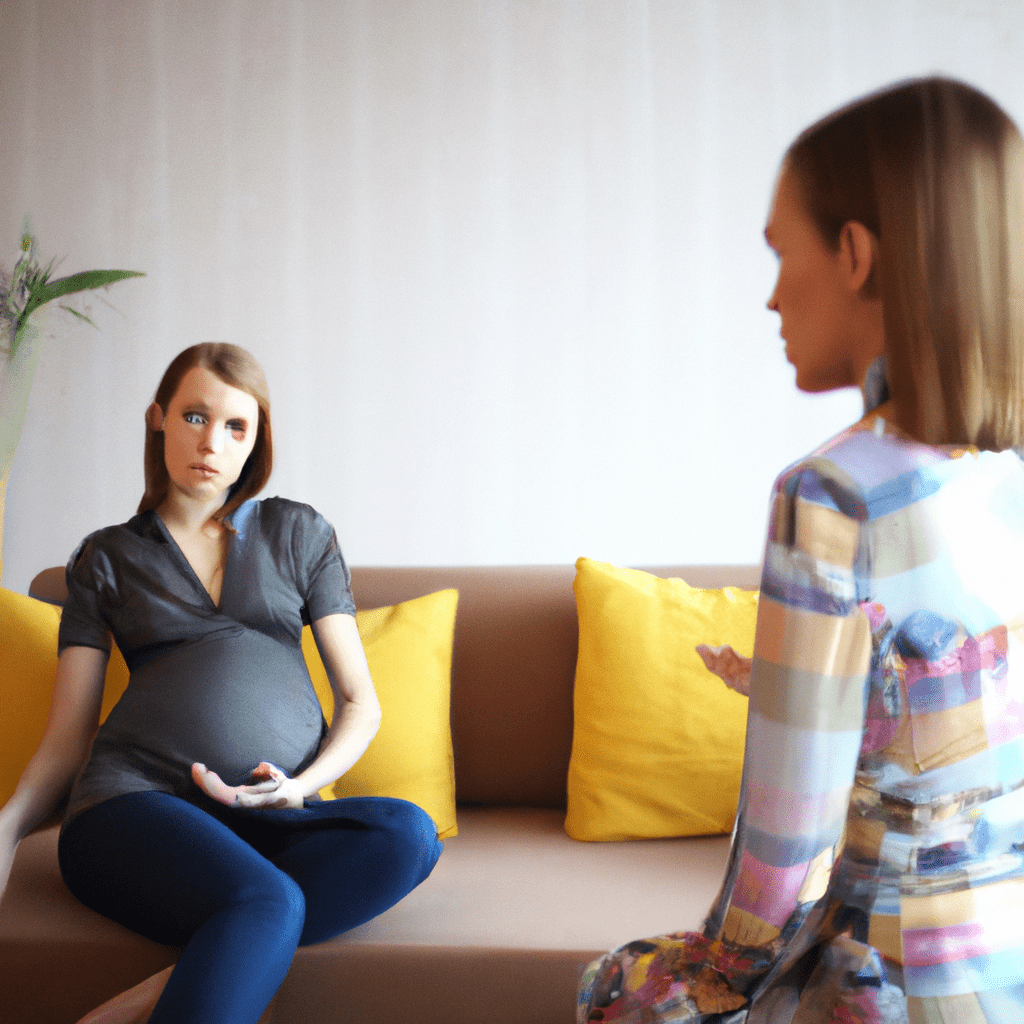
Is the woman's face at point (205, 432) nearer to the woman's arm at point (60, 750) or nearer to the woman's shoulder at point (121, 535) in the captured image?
the woman's shoulder at point (121, 535)

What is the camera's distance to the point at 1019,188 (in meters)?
0.60

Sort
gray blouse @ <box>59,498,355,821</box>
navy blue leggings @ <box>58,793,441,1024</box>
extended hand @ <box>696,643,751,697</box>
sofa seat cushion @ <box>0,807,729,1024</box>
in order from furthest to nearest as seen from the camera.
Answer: gray blouse @ <box>59,498,355,821</box> < sofa seat cushion @ <box>0,807,729,1024</box> < navy blue leggings @ <box>58,793,441,1024</box> < extended hand @ <box>696,643,751,697</box>

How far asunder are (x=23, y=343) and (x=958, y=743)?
2.28m

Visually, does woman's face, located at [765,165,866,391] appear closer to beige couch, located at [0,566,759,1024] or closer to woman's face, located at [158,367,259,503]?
beige couch, located at [0,566,759,1024]

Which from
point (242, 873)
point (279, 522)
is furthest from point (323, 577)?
point (242, 873)

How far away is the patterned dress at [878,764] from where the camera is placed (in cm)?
55

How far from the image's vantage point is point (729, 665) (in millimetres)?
704

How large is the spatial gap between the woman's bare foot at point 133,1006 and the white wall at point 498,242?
4.30 ft

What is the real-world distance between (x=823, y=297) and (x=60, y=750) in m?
1.24

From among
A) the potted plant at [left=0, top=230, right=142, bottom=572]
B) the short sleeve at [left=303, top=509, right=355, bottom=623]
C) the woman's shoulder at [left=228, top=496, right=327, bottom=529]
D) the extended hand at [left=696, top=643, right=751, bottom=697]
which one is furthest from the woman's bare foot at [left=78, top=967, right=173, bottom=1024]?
the potted plant at [left=0, top=230, right=142, bottom=572]

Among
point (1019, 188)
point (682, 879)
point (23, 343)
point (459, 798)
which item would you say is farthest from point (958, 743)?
point (23, 343)

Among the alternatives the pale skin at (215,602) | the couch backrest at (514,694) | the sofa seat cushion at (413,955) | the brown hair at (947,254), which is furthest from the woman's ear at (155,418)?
the brown hair at (947,254)

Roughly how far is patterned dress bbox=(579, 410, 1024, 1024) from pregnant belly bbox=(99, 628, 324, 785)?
849 millimetres

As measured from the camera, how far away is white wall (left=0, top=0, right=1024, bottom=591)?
7.40 ft
